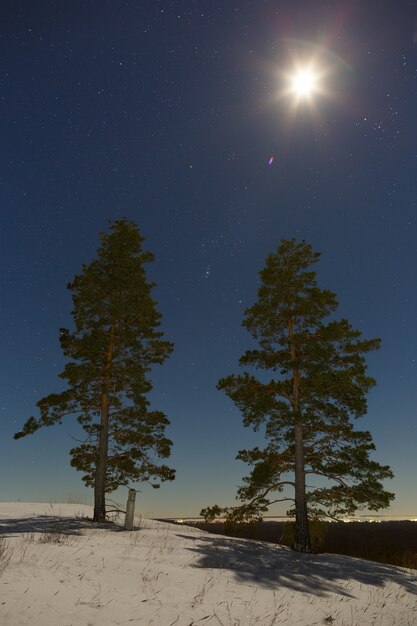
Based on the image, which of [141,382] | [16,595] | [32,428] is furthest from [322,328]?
[16,595]

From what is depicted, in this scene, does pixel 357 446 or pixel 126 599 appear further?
pixel 357 446

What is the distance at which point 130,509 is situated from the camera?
15242 millimetres

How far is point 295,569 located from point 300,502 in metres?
5.14

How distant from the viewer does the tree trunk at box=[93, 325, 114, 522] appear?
57.8ft

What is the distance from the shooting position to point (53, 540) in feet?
33.4

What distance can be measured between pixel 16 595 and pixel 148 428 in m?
13.8

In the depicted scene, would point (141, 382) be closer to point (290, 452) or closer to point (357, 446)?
point (290, 452)

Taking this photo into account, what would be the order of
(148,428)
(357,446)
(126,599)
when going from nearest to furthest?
(126,599)
(357,446)
(148,428)

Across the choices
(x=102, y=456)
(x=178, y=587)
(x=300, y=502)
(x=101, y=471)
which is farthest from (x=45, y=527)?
(x=300, y=502)

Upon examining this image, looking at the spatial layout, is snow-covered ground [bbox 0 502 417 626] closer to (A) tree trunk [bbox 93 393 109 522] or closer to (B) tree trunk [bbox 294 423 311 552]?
(B) tree trunk [bbox 294 423 311 552]

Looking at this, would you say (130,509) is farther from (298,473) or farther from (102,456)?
(298,473)

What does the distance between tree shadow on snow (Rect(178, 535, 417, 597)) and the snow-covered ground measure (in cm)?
4

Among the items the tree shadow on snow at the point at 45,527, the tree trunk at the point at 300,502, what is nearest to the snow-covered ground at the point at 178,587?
the tree shadow on snow at the point at 45,527

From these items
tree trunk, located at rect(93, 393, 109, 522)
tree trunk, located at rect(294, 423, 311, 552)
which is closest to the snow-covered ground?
tree trunk, located at rect(294, 423, 311, 552)
